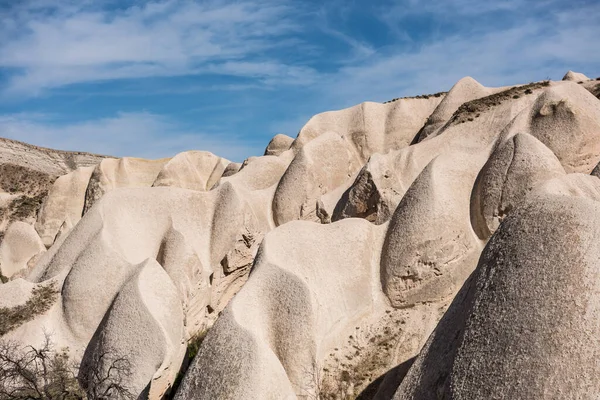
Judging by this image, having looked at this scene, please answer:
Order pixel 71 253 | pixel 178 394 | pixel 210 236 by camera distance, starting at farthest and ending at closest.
Answer: pixel 210 236 < pixel 71 253 < pixel 178 394

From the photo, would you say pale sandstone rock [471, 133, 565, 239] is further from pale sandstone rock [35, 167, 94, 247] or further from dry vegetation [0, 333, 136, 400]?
pale sandstone rock [35, 167, 94, 247]

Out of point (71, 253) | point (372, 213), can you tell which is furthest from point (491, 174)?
point (71, 253)

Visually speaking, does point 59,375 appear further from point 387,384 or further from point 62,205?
point 62,205

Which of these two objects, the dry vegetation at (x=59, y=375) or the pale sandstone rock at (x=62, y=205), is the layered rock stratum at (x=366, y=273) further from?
the pale sandstone rock at (x=62, y=205)

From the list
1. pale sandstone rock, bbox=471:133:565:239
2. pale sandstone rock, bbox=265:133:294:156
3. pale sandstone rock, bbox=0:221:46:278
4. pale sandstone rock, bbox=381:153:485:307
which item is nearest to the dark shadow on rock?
pale sandstone rock, bbox=381:153:485:307

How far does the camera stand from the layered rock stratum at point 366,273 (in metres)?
8.09

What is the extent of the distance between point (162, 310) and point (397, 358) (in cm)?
513

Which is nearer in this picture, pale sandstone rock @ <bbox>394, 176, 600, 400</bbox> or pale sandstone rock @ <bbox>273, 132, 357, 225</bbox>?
pale sandstone rock @ <bbox>394, 176, 600, 400</bbox>

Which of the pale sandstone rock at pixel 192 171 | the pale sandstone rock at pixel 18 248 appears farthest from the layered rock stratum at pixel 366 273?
the pale sandstone rock at pixel 18 248

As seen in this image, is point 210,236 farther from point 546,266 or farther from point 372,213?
point 546,266

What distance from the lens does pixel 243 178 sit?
22844mm

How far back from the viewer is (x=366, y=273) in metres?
14.4

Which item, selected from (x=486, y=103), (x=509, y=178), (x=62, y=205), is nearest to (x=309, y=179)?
(x=486, y=103)

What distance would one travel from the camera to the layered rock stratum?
26.5 feet
